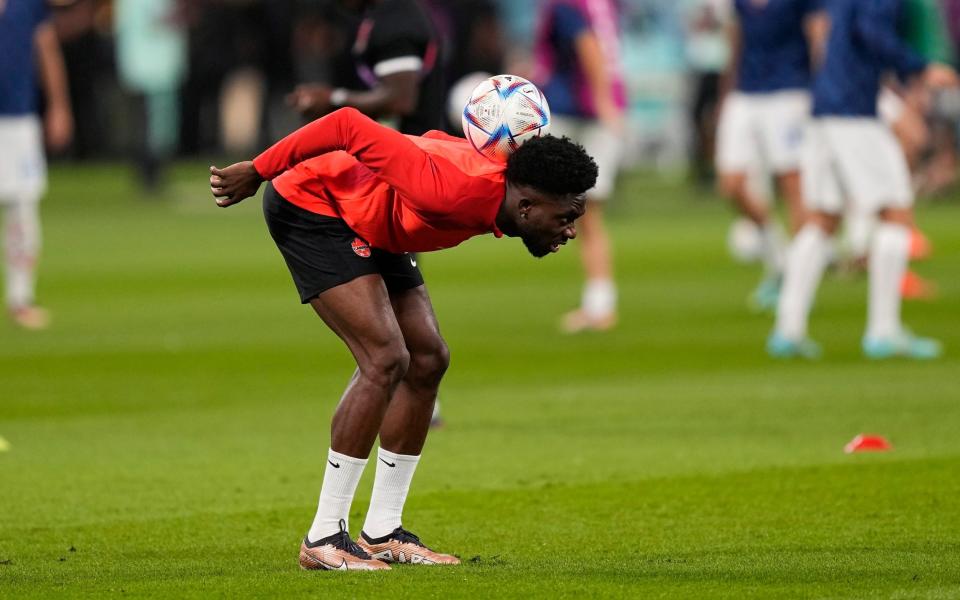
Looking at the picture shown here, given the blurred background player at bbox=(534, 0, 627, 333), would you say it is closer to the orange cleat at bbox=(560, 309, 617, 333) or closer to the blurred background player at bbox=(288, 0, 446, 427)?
the orange cleat at bbox=(560, 309, 617, 333)

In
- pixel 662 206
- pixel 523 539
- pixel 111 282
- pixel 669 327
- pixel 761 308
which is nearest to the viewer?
pixel 523 539

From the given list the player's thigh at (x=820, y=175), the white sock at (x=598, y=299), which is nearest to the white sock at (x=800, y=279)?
the player's thigh at (x=820, y=175)

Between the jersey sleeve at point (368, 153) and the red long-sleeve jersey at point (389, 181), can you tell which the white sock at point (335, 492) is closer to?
the red long-sleeve jersey at point (389, 181)

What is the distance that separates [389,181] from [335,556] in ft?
4.42

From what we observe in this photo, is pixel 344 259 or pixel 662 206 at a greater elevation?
pixel 344 259

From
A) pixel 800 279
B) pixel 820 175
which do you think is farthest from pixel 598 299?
pixel 820 175

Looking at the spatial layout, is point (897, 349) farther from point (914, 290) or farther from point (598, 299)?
point (914, 290)

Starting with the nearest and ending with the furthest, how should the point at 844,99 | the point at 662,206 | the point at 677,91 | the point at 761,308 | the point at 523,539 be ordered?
the point at 523,539
the point at 844,99
the point at 761,308
the point at 662,206
the point at 677,91

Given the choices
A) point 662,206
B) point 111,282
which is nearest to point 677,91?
point 662,206

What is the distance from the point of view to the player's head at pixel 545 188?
6.57m

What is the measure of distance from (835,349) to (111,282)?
8333 millimetres

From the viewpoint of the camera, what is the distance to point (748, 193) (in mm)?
15570

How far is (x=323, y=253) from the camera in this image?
709 cm

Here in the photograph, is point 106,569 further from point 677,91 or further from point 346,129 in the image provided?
point 677,91
